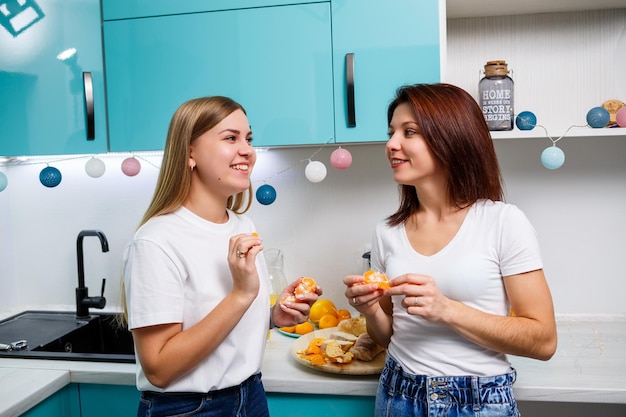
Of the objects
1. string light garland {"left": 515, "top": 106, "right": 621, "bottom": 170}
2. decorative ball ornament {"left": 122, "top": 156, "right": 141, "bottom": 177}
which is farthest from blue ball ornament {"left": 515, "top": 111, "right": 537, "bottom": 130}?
decorative ball ornament {"left": 122, "top": 156, "right": 141, "bottom": 177}

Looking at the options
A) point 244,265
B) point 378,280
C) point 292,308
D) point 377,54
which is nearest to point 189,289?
point 244,265

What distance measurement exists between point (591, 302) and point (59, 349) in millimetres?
1838

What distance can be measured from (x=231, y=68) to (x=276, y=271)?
75cm

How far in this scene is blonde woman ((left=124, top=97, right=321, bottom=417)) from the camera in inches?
42.9

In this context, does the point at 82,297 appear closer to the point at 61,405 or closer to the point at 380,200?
the point at 61,405

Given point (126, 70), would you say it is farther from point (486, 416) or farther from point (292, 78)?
point (486, 416)

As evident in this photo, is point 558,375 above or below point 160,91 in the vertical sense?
below

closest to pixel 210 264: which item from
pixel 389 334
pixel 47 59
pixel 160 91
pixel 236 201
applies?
pixel 236 201

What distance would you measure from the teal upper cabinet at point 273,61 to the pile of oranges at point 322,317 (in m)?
0.60

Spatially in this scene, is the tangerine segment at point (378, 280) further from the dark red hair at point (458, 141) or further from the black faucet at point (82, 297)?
the black faucet at point (82, 297)

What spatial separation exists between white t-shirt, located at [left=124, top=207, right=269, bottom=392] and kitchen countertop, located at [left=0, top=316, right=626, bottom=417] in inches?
11.5

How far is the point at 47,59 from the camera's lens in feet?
5.79

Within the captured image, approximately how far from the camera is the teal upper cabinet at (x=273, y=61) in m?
1.62

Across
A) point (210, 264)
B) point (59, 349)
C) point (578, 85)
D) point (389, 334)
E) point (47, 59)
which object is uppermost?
point (47, 59)
